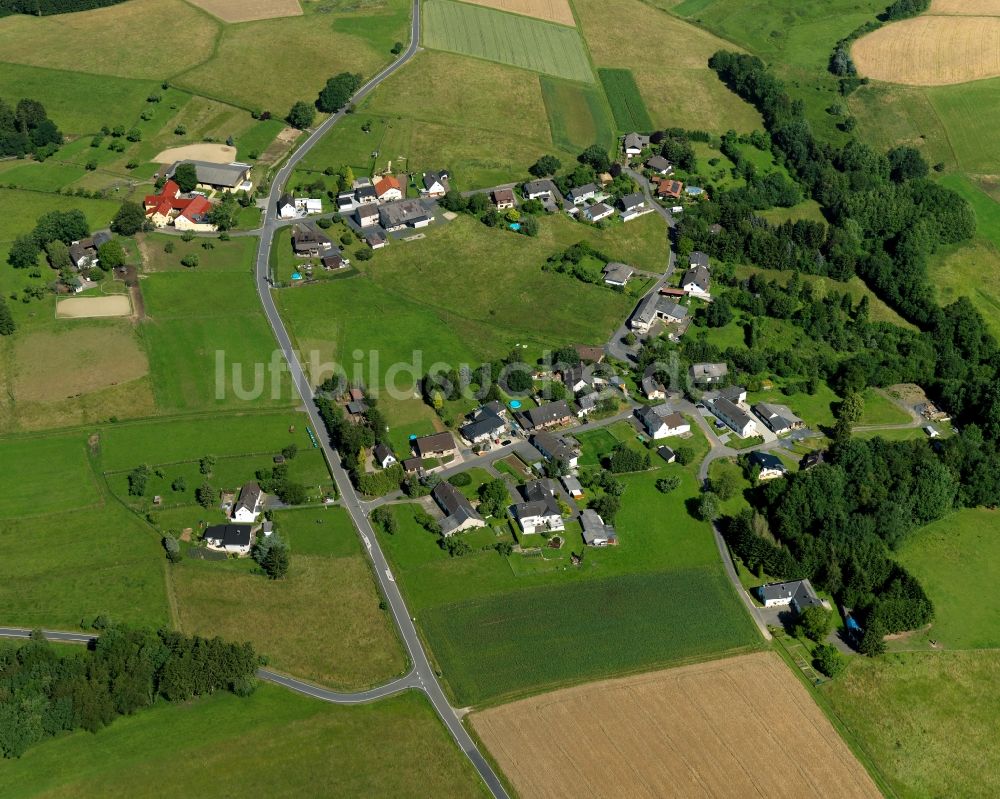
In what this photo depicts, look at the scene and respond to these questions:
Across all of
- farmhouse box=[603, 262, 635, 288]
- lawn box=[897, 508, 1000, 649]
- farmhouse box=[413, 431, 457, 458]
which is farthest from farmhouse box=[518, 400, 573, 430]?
lawn box=[897, 508, 1000, 649]

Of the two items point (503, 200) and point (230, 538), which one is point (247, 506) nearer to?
point (230, 538)

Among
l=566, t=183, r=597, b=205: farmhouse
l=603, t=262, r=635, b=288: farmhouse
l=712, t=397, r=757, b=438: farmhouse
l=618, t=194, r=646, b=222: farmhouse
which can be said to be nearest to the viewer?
l=712, t=397, r=757, b=438: farmhouse

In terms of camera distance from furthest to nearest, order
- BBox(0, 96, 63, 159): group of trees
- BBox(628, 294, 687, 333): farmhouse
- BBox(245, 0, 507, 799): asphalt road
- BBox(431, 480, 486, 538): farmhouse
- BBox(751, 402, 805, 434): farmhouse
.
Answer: BBox(0, 96, 63, 159): group of trees, BBox(628, 294, 687, 333): farmhouse, BBox(751, 402, 805, 434): farmhouse, BBox(431, 480, 486, 538): farmhouse, BBox(245, 0, 507, 799): asphalt road

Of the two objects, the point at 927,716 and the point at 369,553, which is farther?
the point at 369,553

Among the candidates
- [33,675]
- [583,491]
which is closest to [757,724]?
[583,491]

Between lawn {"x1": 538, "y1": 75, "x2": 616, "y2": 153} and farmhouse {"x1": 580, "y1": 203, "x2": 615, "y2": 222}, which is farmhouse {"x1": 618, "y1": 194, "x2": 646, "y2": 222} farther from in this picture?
lawn {"x1": 538, "y1": 75, "x2": 616, "y2": 153}

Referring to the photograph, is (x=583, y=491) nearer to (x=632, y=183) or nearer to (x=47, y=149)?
(x=632, y=183)

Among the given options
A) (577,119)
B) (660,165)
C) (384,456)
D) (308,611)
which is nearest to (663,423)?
(384,456)
